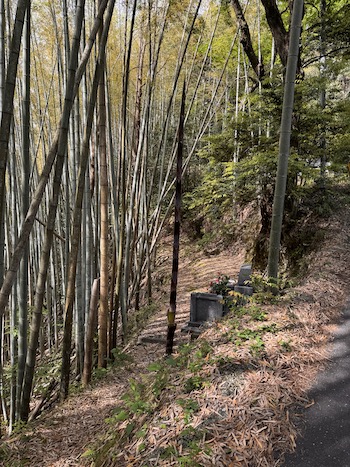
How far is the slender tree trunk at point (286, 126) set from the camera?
2.15m

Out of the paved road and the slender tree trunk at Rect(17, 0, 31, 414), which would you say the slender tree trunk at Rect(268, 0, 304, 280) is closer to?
the paved road

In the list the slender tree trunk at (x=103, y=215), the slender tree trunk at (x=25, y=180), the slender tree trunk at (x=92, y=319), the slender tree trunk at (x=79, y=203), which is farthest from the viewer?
the slender tree trunk at (x=92, y=319)

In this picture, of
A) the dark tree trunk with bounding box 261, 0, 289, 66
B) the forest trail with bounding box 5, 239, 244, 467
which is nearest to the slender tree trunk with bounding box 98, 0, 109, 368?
the forest trail with bounding box 5, 239, 244, 467

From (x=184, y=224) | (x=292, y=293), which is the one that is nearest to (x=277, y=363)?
(x=292, y=293)

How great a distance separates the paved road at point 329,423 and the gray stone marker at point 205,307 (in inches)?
47.0

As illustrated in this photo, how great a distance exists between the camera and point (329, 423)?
1411 mm

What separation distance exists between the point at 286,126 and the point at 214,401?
1802 millimetres

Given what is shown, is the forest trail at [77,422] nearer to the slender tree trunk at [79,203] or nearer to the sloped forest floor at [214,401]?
the sloped forest floor at [214,401]

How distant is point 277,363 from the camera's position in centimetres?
172

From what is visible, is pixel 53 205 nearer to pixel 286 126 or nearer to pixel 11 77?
pixel 11 77

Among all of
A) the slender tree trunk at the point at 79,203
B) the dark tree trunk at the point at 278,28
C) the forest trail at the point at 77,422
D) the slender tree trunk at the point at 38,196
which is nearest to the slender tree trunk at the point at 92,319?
the slender tree trunk at the point at 79,203

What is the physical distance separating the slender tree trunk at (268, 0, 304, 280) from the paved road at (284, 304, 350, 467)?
33.5 inches

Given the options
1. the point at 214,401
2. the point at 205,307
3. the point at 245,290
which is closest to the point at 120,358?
the point at 205,307

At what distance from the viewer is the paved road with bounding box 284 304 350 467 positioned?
4.09 feet
